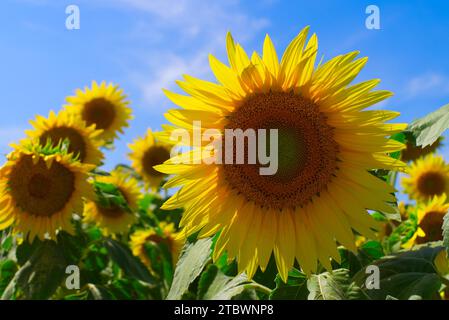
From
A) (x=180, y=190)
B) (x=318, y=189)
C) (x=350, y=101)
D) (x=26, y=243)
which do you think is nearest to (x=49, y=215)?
(x=26, y=243)

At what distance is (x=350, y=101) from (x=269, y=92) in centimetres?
38

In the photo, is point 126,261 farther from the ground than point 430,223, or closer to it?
closer to it

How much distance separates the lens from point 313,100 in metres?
2.84

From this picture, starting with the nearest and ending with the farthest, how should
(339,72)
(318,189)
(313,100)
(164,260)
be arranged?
(339,72), (313,100), (318,189), (164,260)

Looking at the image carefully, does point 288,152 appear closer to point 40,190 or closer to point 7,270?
point 40,190

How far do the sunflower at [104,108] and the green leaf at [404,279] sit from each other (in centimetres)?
556

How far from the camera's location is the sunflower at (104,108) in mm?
8172

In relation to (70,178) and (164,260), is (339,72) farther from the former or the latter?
(164,260)

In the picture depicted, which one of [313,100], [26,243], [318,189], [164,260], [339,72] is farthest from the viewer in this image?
[164,260]

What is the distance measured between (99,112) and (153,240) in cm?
223

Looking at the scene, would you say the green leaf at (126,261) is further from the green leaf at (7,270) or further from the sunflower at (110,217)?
the sunflower at (110,217)

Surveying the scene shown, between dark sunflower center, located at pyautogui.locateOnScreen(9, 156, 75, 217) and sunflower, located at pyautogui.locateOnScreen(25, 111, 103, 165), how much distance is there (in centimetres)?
90

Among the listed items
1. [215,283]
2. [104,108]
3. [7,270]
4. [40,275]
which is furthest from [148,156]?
[215,283]

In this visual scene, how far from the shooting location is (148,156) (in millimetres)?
9188
